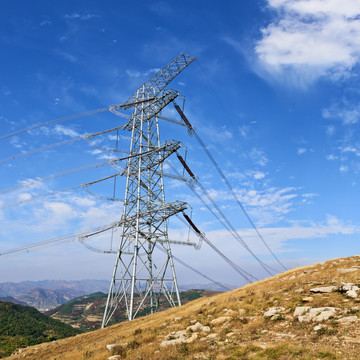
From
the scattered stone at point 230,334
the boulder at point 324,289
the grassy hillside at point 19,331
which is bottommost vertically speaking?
the grassy hillside at point 19,331

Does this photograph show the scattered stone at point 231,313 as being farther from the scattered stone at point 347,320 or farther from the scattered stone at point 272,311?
the scattered stone at point 347,320

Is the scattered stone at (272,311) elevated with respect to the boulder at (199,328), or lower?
elevated

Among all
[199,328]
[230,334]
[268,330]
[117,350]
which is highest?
[268,330]

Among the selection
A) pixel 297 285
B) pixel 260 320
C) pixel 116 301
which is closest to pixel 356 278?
pixel 297 285

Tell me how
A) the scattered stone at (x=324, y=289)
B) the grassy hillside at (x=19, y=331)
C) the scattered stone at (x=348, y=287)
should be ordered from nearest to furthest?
the scattered stone at (x=348, y=287) < the scattered stone at (x=324, y=289) < the grassy hillside at (x=19, y=331)

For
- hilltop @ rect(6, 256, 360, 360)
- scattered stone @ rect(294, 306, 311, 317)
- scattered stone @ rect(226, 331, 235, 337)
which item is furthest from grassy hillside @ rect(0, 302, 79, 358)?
scattered stone @ rect(294, 306, 311, 317)

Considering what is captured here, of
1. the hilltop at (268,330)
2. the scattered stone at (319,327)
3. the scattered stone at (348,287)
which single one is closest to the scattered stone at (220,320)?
the hilltop at (268,330)

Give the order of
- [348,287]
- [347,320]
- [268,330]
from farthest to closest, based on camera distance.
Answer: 1. [348,287]
2. [268,330]
3. [347,320]

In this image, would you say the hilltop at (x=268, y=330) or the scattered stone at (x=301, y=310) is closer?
the hilltop at (x=268, y=330)

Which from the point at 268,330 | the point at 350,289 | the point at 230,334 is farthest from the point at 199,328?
the point at 350,289

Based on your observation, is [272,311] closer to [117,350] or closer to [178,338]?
[178,338]

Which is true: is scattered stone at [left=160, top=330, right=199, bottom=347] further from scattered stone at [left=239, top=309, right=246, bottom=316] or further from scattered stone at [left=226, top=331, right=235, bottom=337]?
scattered stone at [left=239, top=309, right=246, bottom=316]

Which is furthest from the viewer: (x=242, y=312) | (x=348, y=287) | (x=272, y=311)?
(x=242, y=312)

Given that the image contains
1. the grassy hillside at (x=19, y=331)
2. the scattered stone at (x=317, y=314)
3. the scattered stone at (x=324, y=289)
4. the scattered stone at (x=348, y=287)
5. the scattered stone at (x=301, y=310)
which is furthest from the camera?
the grassy hillside at (x=19, y=331)
